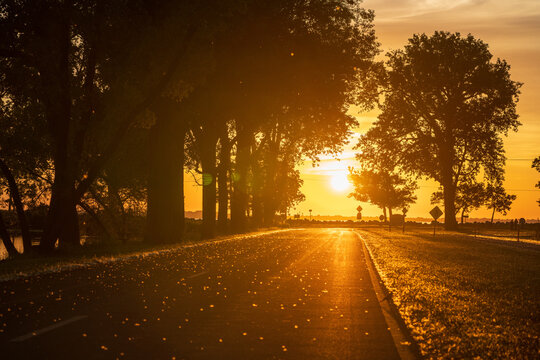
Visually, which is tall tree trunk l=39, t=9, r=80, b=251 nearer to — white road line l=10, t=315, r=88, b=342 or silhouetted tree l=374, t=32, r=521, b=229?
white road line l=10, t=315, r=88, b=342

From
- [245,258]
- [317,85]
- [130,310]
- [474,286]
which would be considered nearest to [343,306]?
[130,310]

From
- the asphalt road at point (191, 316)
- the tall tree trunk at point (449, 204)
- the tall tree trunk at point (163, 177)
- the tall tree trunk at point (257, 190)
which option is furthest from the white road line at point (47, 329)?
the tall tree trunk at point (449, 204)

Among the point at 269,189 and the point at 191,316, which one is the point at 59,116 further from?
the point at 269,189

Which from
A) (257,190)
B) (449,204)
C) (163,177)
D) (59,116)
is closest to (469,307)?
(59,116)

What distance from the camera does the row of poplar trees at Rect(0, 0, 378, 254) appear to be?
22328 millimetres

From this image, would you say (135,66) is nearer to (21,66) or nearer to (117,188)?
(21,66)

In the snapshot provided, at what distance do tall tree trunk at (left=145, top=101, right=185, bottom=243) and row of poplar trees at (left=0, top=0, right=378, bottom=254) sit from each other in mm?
49

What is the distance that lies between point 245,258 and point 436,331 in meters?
14.2

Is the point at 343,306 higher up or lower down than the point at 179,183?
lower down

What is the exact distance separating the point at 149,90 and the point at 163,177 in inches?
257

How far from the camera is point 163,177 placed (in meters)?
30.9

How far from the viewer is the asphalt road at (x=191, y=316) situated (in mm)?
7496

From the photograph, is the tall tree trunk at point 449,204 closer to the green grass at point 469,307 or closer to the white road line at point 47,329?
the green grass at point 469,307

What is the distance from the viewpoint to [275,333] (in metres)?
8.66
